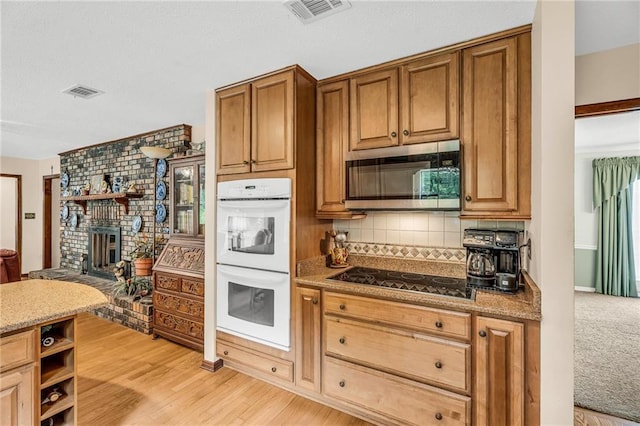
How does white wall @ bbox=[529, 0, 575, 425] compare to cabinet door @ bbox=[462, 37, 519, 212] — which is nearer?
white wall @ bbox=[529, 0, 575, 425]

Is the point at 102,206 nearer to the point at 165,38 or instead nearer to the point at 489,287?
the point at 165,38

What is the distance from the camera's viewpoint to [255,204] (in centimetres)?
237

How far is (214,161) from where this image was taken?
8.73 feet

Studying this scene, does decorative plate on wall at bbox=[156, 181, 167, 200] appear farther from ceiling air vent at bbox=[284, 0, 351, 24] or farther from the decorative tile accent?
ceiling air vent at bbox=[284, 0, 351, 24]

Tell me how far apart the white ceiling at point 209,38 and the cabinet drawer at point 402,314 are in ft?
5.46

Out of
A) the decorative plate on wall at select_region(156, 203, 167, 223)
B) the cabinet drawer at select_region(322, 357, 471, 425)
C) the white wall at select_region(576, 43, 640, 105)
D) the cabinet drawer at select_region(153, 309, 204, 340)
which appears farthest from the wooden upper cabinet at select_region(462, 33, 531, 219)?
the decorative plate on wall at select_region(156, 203, 167, 223)

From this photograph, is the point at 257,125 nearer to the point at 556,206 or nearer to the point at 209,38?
the point at 209,38

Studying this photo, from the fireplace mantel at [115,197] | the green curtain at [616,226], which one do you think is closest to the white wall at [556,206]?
the fireplace mantel at [115,197]

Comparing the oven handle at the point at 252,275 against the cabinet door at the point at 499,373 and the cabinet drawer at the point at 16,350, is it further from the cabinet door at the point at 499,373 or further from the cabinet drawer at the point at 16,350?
the cabinet door at the point at 499,373

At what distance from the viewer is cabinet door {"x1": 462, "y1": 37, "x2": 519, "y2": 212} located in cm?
180

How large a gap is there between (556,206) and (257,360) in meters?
2.27

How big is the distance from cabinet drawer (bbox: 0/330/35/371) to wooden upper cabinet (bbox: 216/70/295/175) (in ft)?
5.25

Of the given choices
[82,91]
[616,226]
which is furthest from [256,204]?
[616,226]

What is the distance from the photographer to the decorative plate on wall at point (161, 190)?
3910mm
